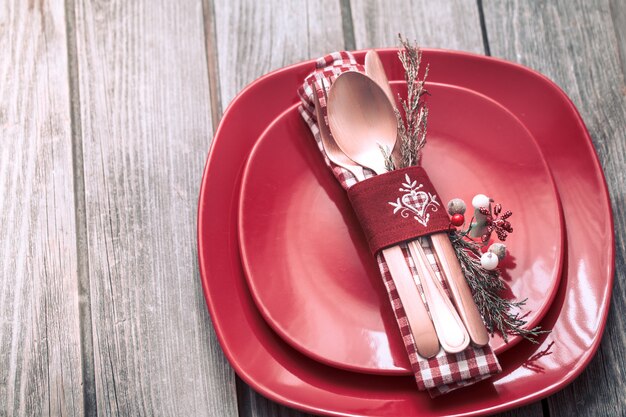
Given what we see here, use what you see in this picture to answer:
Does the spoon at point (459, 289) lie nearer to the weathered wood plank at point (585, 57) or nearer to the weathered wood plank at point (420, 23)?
the weathered wood plank at point (585, 57)

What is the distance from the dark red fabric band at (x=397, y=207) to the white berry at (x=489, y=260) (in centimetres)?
5

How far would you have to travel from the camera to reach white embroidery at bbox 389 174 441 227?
661 mm

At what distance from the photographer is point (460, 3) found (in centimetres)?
90

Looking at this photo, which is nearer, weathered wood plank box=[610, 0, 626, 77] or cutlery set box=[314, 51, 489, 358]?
cutlery set box=[314, 51, 489, 358]

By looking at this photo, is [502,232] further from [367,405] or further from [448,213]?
[367,405]

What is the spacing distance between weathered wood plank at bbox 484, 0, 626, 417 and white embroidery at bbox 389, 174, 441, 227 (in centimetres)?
29

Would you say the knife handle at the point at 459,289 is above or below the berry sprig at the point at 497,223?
below

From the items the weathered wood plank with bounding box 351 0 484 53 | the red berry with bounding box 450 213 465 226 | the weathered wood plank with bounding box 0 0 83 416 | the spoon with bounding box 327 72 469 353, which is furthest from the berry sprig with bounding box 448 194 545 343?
the weathered wood plank with bounding box 0 0 83 416

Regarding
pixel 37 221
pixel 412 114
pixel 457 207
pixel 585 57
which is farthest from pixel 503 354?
Answer: pixel 37 221

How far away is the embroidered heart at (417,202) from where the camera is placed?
66cm

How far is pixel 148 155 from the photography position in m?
0.82

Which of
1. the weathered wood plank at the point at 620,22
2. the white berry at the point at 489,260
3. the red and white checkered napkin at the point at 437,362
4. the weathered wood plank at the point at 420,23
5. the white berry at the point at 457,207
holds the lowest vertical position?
the red and white checkered napkin at the point at 437,362

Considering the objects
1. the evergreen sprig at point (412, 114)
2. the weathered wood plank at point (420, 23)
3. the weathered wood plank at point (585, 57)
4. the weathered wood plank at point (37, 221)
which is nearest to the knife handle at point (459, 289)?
the evergreen sprig at point (412, 114)

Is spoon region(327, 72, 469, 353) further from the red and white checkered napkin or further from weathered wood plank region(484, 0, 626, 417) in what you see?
weathered wood plank region(484, 0, 626, 417)
